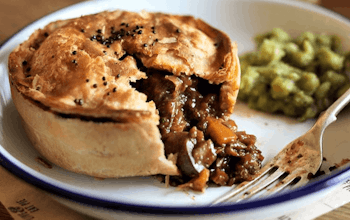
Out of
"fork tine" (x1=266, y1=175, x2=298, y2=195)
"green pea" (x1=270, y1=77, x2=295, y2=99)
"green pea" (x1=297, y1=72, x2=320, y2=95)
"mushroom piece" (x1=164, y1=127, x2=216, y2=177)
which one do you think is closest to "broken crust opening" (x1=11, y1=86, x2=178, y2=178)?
"mushroom piece" (x1=164, y1=127, x2=216, y2=177)

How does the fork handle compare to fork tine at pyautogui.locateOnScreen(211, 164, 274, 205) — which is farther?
the fork handle

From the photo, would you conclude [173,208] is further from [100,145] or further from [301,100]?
[301,100]

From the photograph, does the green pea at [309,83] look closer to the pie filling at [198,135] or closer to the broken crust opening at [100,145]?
the pie filling at [198,135]

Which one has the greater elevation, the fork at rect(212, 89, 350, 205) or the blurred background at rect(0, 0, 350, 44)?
the blurred background at rect(0, 0, 350, 44)

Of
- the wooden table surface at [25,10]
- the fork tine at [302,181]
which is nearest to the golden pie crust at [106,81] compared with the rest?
the fork tine at [302,181]

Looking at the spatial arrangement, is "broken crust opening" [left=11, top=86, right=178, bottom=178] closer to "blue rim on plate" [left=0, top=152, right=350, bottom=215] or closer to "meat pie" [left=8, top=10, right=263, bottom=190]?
"meat pie" [left=8, top=10, right=263, bottom=190]

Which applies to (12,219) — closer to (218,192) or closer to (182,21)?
(218,192)

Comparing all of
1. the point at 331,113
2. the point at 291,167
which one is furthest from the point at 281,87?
the point at 291,167
